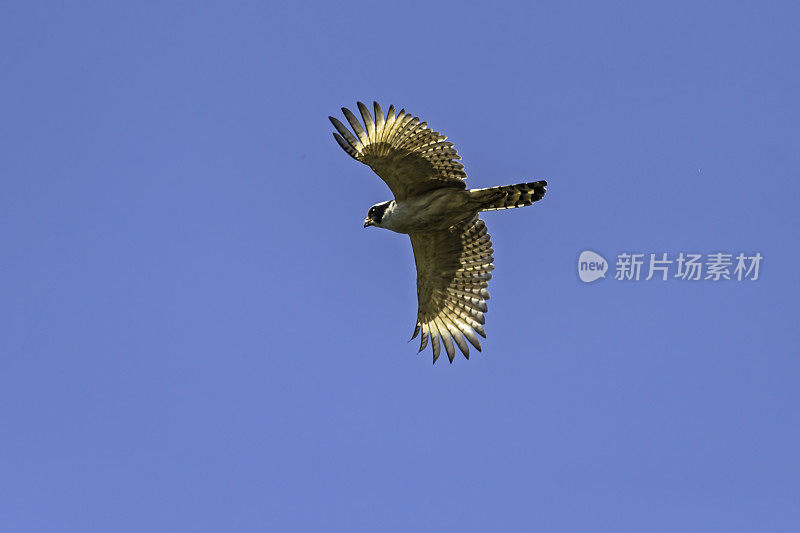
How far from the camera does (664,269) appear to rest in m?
22.2

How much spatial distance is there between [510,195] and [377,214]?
2133 millimetres

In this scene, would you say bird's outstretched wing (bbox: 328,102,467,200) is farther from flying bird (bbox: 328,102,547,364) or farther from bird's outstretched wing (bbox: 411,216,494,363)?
bird's outstretched wing (bbox: 411,216,494,363)

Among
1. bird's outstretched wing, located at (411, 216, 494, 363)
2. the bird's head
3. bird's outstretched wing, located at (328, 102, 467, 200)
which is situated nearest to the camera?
bird's outstretched wing, located at (328, 102, 467, 200)

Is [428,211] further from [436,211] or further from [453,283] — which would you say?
[453,283]

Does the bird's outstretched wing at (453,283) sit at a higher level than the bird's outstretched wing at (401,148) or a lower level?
lower

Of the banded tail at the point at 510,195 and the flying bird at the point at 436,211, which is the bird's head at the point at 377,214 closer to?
the flying bird at the point at 436,211

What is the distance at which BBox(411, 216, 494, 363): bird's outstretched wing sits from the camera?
21.1 metres

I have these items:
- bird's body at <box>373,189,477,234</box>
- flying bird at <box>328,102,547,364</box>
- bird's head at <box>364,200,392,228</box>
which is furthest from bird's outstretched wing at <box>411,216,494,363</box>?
bird's head at <box>364,200,392,228</box>

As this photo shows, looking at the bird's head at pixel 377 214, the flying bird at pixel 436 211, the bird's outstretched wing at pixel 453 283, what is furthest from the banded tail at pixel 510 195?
the bird's head at pixel 377 214

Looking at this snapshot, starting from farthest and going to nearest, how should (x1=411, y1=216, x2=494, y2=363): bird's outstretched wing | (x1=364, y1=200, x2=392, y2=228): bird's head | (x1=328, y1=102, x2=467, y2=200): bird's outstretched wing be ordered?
(x1=411, y1=216, x2=494, y2=363): bird's outstretched wing < (x1=364, y1=200, x2=392, y2=228): bird's head < (x1=328, y1=102, x2=467, y2=200): bird's outstretched wing

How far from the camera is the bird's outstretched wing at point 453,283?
21.1 meters

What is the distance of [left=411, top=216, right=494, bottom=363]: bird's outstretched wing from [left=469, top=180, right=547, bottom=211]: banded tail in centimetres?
85

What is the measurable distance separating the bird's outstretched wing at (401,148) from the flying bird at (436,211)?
0.01 metres

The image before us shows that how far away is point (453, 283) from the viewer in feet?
70.5
